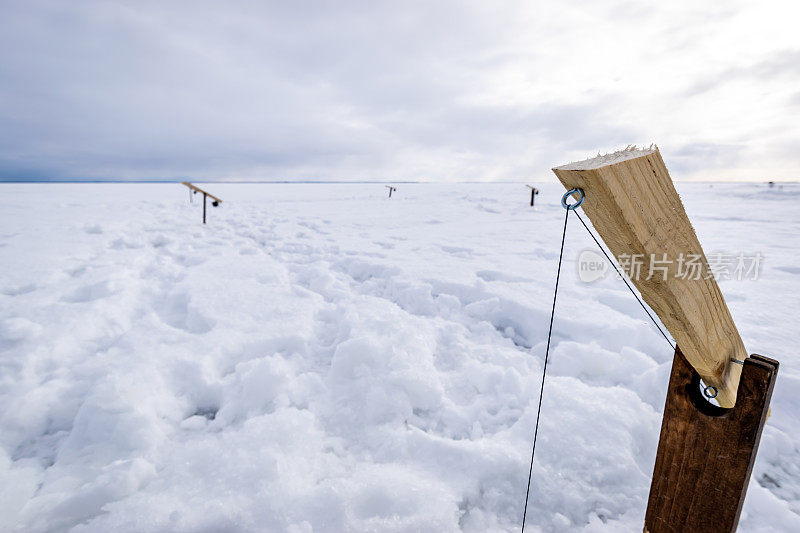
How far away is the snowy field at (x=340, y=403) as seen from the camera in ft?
5.41

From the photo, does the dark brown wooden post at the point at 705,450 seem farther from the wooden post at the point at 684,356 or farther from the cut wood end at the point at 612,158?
the cut wood end at the point at 612,158

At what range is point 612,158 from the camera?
74 centimetres

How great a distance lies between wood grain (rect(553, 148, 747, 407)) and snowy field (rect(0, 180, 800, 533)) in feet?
3.97

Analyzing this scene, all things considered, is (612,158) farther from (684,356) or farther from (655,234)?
(684,356)

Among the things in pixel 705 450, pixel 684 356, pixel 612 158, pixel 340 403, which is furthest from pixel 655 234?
pixel 340 403

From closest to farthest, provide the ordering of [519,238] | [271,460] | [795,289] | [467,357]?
1. [271,460]
2. [467,357]
3. [795,289]
4. [519,238]

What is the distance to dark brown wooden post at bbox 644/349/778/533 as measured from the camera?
99 cm

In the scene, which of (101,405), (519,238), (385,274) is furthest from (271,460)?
(519,238)

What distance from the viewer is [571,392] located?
2.36m

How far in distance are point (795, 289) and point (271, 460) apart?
244 inches

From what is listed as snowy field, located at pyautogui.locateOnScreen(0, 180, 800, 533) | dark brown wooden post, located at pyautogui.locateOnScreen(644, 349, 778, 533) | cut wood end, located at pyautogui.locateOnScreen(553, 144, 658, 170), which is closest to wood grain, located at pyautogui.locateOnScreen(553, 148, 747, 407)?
cut wood end, located at pyautogui.locateOnScreen(553, 144, 658, 170)

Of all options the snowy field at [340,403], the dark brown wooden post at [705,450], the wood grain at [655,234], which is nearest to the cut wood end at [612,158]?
the wood grain at [655,234]

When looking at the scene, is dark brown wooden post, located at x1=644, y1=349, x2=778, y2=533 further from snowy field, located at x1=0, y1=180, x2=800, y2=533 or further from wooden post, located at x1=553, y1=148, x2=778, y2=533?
snowy field, located at x1=0, y1=180, x2=800, y2=533

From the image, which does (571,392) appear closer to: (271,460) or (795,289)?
(271,460)
